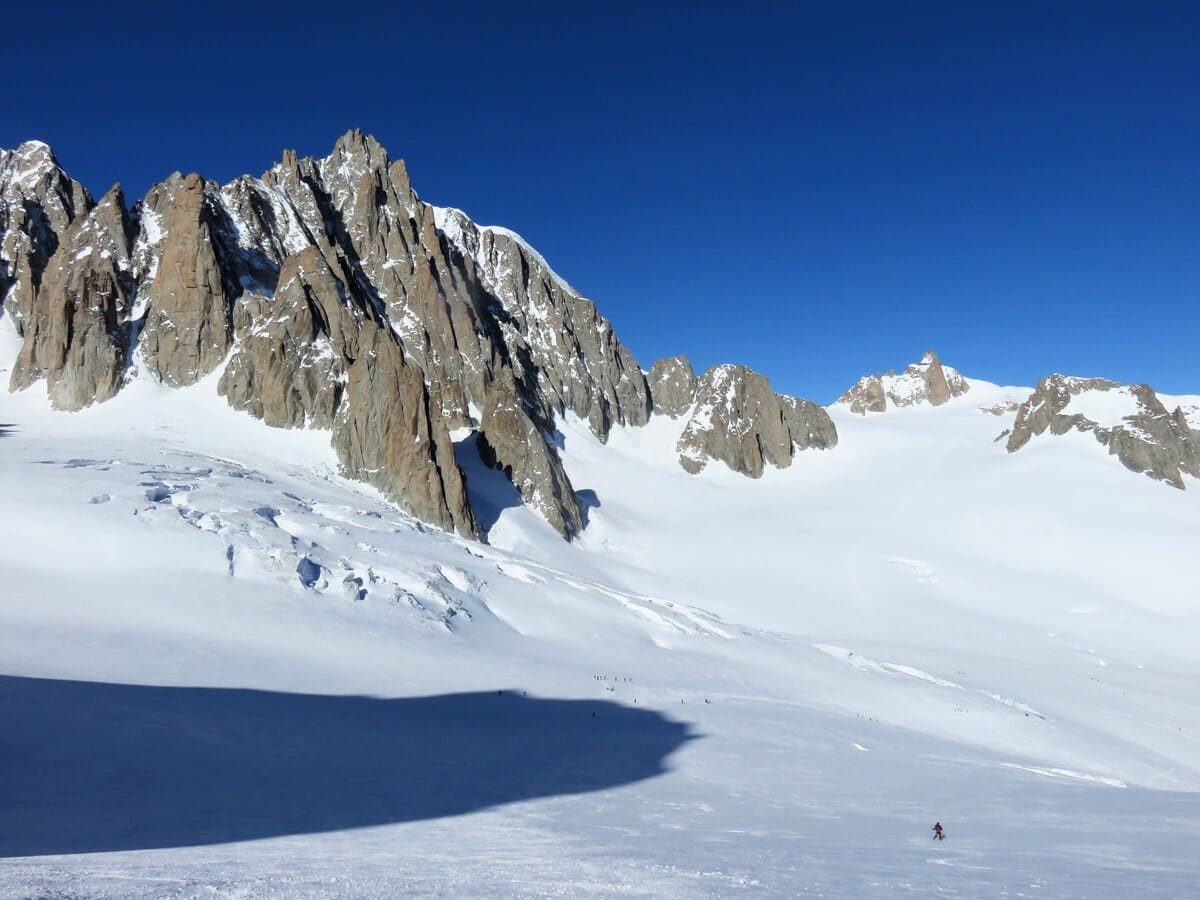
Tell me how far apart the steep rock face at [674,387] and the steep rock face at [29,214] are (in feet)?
289

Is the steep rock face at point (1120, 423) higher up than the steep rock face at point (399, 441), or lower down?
higher up

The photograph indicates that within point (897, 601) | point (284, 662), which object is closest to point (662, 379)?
point (897, 601)

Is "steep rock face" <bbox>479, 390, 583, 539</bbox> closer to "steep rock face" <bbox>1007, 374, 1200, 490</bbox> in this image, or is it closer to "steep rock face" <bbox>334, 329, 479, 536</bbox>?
"steep rock face" <bbox>334, 329, 479, 536</bbox>

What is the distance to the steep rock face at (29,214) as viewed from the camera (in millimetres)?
79750

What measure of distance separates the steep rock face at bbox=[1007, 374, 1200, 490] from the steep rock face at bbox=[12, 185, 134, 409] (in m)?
120

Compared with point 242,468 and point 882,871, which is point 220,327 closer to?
point 242,468

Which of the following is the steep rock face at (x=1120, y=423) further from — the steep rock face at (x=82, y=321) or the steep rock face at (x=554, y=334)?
the steep rock face at (x=82, y=321)

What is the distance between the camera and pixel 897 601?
6294 centimetres

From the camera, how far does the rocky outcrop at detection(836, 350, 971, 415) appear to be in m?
177

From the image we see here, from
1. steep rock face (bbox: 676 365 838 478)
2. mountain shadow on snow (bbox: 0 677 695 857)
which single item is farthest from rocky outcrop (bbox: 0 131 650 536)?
mountain shadow on snow (bbox: 0 677 695 857)

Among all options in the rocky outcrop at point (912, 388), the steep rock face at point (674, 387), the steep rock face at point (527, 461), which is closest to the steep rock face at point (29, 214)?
the steep rock face at point (527, 461)

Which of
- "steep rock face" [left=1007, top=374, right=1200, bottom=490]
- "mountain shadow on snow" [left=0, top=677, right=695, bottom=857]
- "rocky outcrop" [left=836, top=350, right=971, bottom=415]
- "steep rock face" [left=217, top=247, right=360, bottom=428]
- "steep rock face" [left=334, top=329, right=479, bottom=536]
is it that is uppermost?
"rocky outcrop" [left=836, top=350, right=971, bottom=415]

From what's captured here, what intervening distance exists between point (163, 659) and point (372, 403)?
42.0m

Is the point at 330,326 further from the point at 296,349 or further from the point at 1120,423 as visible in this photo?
the point at 1120,423
